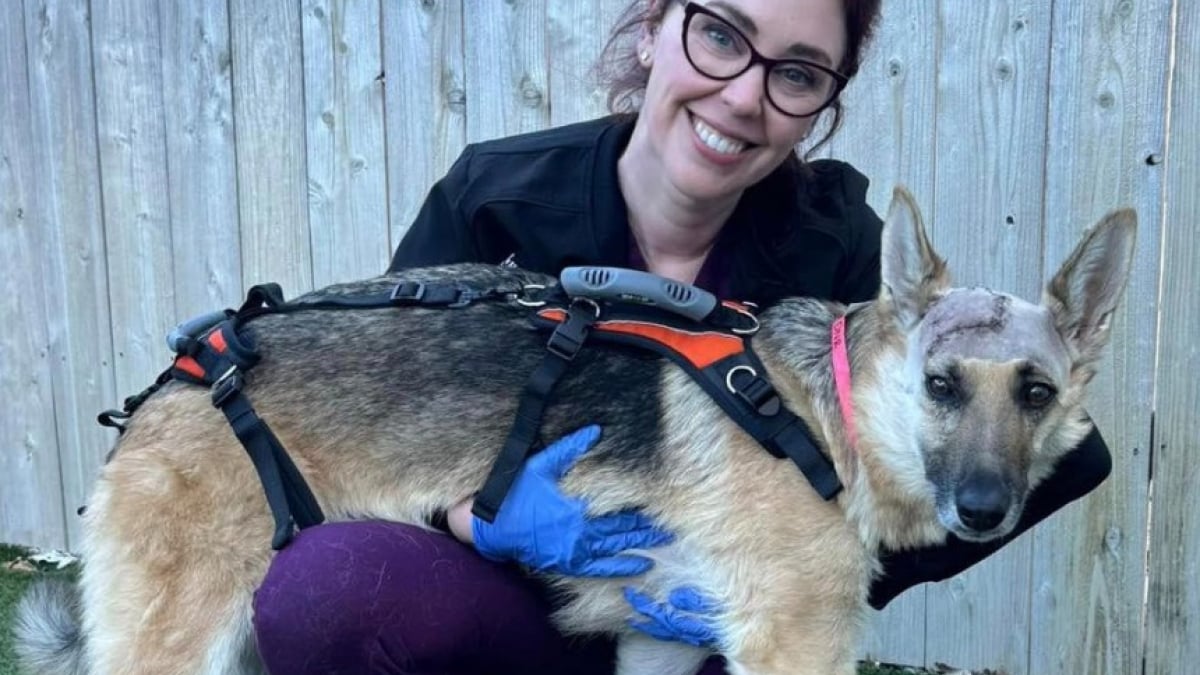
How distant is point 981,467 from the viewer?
2.05 m

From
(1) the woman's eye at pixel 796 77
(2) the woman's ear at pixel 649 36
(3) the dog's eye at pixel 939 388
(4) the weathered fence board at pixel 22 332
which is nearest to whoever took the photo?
(3) the dog's eye at pixel 939 388

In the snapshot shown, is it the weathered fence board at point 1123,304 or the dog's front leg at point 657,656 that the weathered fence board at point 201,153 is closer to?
the dog's front leg at point 657,656

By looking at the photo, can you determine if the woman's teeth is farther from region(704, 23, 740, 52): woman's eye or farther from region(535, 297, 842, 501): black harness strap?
region(535, 297, 842, 501): black harness strap

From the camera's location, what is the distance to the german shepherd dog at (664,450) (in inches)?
85.2

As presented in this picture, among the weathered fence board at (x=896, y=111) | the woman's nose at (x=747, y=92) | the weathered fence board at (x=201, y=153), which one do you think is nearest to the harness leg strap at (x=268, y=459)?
the woman's nose at (x=747, y=92)

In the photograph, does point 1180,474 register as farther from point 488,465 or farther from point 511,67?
point 511,67

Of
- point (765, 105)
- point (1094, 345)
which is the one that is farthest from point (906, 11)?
point (1094, 345)

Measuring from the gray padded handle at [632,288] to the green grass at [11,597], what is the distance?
202 centimetres

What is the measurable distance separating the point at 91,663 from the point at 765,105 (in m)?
1.88

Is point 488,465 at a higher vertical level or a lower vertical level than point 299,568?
higher

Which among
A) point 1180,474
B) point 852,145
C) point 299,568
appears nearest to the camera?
point 299,568

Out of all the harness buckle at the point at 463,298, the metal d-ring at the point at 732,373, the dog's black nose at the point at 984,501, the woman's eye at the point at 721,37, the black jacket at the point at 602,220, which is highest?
the woman's eye at the point at 721,37

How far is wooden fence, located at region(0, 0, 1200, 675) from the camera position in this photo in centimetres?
330

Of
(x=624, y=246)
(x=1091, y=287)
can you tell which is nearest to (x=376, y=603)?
(x=624, y=246)
